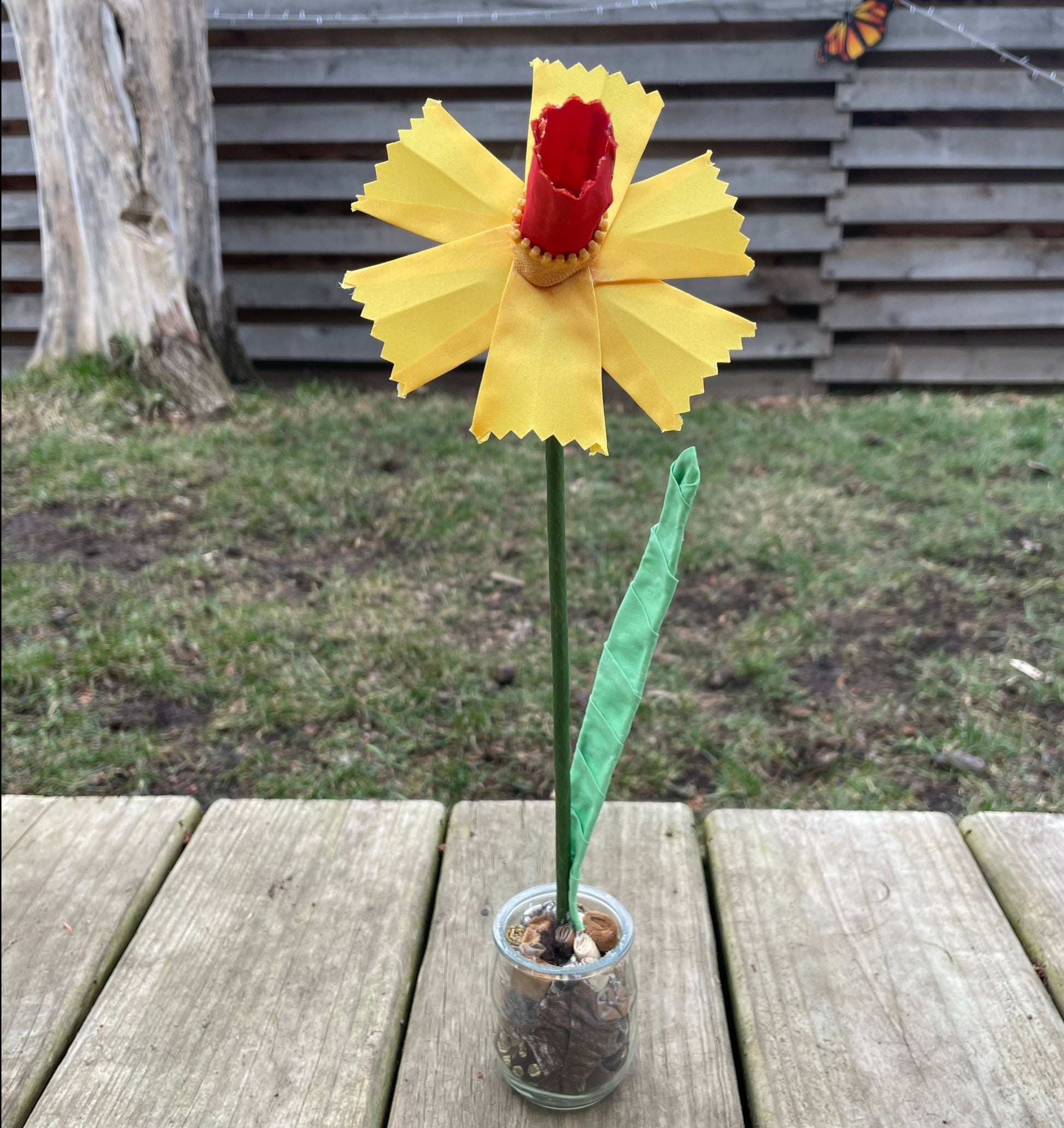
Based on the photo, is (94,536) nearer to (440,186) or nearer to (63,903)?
(63,903)

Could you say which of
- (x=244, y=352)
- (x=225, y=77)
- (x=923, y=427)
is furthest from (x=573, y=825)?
(x=225, y=77)

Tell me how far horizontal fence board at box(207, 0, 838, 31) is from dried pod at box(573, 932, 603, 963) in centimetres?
352

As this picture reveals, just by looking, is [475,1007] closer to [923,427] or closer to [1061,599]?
[1061,599]

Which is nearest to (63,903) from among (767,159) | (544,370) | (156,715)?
(544,370)

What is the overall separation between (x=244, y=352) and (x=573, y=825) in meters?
3.42

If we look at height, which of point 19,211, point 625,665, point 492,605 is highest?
point 19,211

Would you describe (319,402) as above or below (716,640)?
above

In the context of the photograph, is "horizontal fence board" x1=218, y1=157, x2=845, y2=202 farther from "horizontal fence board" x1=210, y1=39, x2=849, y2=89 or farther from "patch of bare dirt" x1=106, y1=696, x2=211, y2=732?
"patch of bare dirt" x1=106, y1=696, x2=211, y2=732

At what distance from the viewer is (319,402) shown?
11.7ft

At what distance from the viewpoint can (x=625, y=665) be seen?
25.6 inches

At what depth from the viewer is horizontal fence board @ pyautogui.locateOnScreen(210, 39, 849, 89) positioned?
3.49 metres

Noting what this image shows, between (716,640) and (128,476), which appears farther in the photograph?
(128,476)

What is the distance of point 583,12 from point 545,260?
350 cm

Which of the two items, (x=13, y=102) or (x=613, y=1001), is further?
(x=13, y=102)
